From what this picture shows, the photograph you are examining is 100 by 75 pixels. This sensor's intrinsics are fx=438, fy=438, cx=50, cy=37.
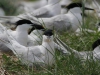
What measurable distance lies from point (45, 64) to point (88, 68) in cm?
45

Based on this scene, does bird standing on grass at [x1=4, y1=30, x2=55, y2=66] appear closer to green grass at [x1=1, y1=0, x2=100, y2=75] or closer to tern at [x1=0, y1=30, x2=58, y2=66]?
tern at [x1=0, y1=30, x2=58, y2=66]

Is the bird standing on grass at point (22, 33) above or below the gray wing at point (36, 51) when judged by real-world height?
above

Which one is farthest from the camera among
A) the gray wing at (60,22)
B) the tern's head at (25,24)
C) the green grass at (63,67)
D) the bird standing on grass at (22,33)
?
the gray wing at (60,22)

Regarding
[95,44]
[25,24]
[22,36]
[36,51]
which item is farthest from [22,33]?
[95,44]

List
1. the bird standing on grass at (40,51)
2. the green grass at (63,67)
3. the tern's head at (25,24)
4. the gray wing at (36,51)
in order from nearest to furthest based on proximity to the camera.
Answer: the green grass at (63,67)
the bird standing on grass at (40,51)
the gray wing at (36,51)
the tern's head at (25,24)

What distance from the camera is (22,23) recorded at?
565 centimetres

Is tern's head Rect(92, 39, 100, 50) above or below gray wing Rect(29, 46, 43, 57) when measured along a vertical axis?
above

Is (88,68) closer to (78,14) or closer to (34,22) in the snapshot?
(34,22)

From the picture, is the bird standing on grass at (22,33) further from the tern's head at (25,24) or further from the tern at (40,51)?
the tern at (40,51)

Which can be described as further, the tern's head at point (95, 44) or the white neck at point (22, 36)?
the white neck at point (22, 36)

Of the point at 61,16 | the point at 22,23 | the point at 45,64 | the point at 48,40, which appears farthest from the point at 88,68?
the point at 61,16

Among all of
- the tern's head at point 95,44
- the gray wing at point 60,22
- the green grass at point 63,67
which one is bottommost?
the green grass at point 63,67

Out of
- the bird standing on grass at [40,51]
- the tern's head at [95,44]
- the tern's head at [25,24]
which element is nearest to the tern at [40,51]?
the bird standing on grass at [40,51]

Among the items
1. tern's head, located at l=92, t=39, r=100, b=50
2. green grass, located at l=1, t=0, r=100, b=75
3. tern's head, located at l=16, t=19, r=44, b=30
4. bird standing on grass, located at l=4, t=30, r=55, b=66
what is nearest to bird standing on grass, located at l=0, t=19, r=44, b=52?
tern's head, located at l=16, t=19, r=44, b=30
